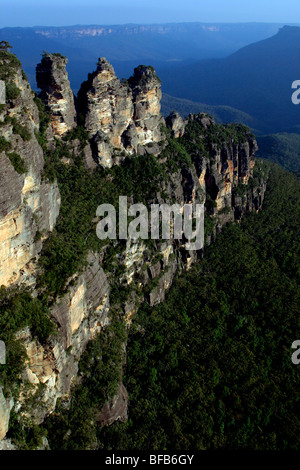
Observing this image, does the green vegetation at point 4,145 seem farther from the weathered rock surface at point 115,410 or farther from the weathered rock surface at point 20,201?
the weathered rock surface at point 115,410

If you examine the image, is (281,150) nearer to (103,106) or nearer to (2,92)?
(103,106)

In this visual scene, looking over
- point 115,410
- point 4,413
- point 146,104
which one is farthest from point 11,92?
point 115,410

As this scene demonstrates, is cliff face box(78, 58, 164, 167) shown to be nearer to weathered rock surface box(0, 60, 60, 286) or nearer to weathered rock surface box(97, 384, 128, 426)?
weathered rock surface box(0, 60, 60, 286)

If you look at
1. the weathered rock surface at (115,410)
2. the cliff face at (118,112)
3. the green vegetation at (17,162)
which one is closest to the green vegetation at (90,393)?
the weathered rock surface at (115,410)

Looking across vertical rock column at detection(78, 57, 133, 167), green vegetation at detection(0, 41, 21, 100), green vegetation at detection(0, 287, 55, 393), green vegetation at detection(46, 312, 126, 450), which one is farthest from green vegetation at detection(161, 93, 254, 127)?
green vegetation at detection(0, 287, 55, 393)

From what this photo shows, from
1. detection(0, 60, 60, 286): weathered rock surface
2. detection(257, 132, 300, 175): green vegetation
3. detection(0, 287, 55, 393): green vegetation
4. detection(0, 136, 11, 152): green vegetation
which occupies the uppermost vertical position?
detection(0, 136, 11, 152): green vegetation
